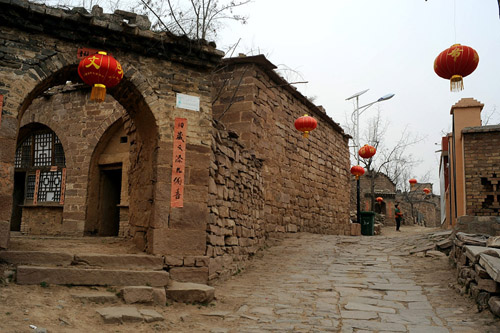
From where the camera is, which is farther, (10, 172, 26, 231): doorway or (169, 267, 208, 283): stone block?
(10, 172, 26, 231): doorway

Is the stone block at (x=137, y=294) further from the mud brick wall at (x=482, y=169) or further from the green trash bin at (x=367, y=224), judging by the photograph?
the green trash bin at (x=367, y=224)

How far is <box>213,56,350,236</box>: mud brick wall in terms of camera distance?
927 cm

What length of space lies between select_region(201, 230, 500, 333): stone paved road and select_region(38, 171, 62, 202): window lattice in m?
6.90

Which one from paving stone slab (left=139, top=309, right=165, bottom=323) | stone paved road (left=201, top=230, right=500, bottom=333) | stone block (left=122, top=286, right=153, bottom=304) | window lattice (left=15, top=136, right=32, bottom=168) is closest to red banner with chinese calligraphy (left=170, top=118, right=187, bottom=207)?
stone block (left=122, top=286, right=153, bottom=304)

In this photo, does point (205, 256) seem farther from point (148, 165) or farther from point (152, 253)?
point (148, 165)

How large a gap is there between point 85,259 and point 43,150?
8.80 m

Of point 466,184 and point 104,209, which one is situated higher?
point 466,184

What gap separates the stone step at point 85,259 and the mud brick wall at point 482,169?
7423 mm

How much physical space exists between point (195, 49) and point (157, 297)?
3.42 metres

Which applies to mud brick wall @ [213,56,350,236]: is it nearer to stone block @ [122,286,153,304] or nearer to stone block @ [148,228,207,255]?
stone block @ [148,228,207,255]

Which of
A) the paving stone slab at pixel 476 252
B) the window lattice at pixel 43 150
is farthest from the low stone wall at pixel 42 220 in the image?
the paving stone slab at pixel 476 252

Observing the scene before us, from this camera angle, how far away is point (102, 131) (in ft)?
37.9

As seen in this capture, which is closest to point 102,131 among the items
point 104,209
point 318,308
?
point 104,209

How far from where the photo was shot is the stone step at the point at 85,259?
486cm
